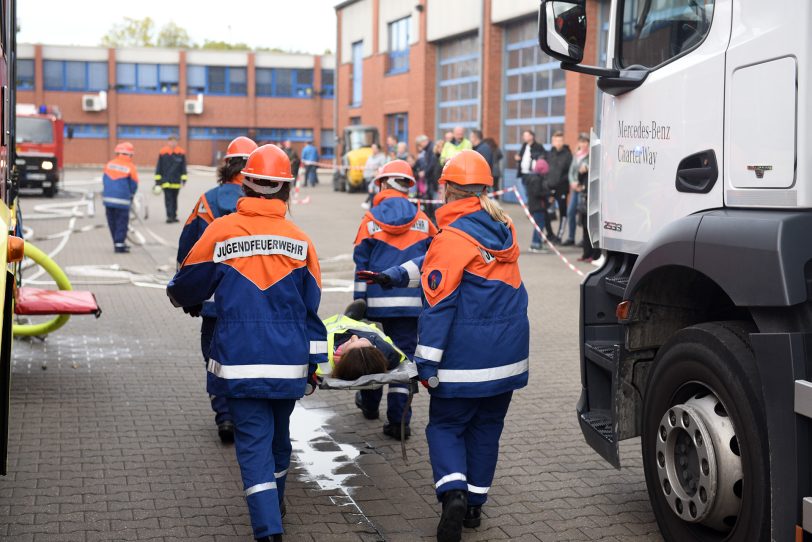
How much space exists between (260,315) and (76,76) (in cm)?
6628

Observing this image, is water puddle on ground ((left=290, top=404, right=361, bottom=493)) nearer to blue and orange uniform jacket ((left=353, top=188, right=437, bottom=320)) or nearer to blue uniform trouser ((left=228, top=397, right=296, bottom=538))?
blue and orange uniform jacket ((left=353, top=188, right=437, bottom=320))

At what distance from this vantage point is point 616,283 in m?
5.12

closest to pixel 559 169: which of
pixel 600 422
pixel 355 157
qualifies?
pixel 600 422

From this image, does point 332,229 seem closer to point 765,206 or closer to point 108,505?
point 108,505

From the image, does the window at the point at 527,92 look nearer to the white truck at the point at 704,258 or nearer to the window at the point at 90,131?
the white truck at the point at 704,258

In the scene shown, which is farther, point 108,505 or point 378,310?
point 378,310

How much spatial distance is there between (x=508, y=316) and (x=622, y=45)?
4.62ft

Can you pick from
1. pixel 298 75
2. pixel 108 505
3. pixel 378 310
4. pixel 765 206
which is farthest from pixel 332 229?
pixel 298 75

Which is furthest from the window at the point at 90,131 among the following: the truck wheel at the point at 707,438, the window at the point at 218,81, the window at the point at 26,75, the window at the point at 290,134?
the truck wheel at the point at 707,438

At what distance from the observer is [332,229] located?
76.4ft

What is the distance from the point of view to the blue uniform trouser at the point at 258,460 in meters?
4.66

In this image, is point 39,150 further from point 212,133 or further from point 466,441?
point 212,133

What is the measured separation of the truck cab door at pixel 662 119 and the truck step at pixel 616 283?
0.14 m

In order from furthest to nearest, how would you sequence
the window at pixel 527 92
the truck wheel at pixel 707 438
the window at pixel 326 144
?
the window at pixel 326 144 → the window at pixel 527 92 → the truck wheel at pixel 707 438
